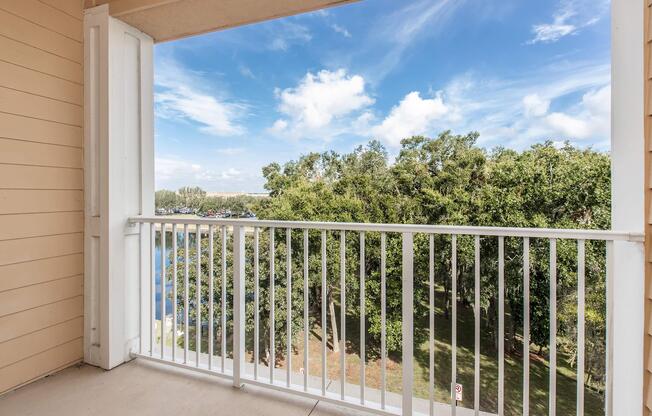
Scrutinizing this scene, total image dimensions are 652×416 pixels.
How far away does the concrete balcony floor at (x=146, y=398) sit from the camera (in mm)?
1677

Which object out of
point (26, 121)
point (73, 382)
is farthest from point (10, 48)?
point (73, 382)

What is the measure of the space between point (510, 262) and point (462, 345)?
3857mm

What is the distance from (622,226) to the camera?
1325 millimetres

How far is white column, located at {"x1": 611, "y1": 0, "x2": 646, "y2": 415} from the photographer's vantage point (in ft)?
4.20

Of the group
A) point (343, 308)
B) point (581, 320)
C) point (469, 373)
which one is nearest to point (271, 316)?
point (343, 308)

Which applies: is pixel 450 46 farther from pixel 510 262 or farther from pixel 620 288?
pixel 620 288

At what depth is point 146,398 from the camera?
5.84 ft

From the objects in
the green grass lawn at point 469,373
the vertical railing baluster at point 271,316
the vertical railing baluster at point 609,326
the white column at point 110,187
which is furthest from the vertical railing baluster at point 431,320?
the green grass lawn at point 469,373

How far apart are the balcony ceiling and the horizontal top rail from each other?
52.4 inches

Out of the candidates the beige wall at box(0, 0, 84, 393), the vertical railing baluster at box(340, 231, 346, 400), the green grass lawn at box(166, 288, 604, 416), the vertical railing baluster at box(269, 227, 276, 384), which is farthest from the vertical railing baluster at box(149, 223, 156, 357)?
the green grass lawn at box(166, 288, 604, 416)

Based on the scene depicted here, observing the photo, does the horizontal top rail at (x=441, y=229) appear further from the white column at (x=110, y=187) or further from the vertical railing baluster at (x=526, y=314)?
the white column at (x=110, y=187)

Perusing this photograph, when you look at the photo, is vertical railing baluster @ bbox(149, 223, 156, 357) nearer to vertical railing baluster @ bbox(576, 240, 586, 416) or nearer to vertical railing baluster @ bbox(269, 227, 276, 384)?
vertical railing baluster @ bbox(269, 227, 276, 384)

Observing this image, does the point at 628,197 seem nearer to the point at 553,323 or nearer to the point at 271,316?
the point at 553,323

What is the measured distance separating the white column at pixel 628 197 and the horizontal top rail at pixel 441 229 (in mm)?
119
